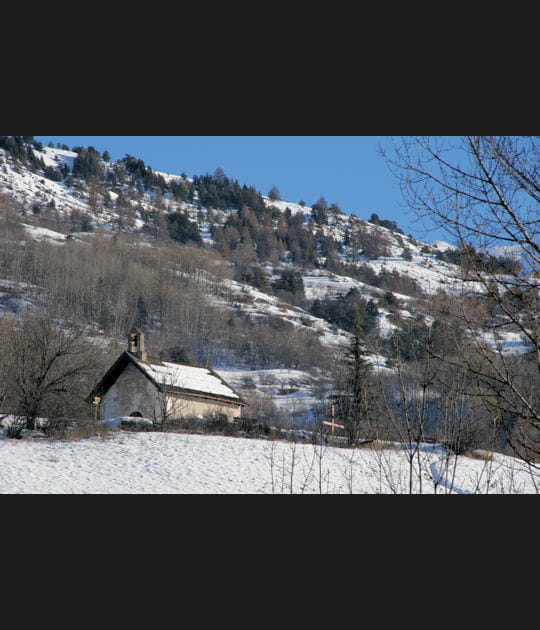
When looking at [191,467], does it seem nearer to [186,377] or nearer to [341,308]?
[186,377]

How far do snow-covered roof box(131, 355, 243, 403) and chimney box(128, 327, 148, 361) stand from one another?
0.45 metres

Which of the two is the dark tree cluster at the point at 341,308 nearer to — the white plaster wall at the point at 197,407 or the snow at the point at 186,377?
the snow at the point at 186,377

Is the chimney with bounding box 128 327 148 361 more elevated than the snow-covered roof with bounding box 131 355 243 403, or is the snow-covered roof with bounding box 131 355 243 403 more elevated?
the chimney with bounding box 128 327 148 361

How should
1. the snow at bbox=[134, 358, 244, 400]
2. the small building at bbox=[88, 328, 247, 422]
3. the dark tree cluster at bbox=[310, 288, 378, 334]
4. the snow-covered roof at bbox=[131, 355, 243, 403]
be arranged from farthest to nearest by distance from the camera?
the dark tree cluster at bbox=[310, 288, 378, 334]
the snow at bbox=[134, 358, 244, 400]
the snow-covered roof at bbox=[131, 355, 243, 403]
the small building at bbox=[88, 328, 247, 422]

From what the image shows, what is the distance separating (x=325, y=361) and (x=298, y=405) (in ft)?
86.2

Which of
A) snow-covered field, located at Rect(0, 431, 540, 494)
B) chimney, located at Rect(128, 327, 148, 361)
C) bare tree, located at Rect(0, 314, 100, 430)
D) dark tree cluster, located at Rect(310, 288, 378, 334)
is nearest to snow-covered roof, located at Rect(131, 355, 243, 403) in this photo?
chimney, located at Rect(128, 327, 148, 361)

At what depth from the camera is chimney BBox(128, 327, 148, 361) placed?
120 feet

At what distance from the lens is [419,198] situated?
570cm

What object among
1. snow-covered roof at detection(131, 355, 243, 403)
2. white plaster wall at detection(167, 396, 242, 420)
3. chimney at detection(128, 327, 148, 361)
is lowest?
white plaster wall at detection(167, 396, 242, 420)

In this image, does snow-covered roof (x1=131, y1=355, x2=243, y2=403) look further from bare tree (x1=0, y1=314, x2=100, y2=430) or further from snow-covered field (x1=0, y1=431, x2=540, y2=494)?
snow-covered field (x1=0, y1=431, x2=540, y2=494)

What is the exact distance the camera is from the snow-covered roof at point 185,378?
115 feet

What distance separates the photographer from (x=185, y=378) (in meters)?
37.1

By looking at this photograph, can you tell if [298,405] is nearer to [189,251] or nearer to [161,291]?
[161,291]

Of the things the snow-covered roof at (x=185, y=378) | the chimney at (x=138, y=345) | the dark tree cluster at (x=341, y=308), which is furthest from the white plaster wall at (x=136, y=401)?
the dark tree cluster at (x=341, y=308)
